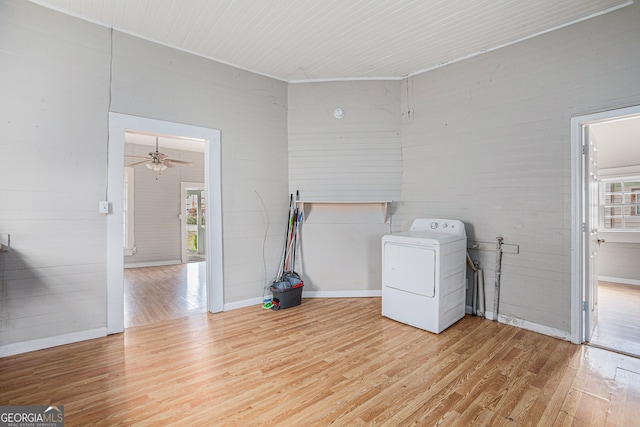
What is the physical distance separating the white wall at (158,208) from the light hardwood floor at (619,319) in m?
7.45

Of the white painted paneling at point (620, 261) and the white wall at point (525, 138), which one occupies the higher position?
the white wall at point (525, 138)

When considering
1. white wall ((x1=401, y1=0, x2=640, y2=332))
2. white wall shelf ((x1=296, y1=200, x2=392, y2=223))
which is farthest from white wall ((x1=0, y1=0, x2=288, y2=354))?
white wall ((x1=401, y1=0, x2=640, y2=332))

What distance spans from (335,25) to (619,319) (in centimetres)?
432

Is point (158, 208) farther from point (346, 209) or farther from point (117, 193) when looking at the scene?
point (346, 209)

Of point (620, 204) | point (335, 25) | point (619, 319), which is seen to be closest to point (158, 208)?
point (335, 25)

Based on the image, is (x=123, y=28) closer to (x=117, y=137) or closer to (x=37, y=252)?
(x=117, y=137)

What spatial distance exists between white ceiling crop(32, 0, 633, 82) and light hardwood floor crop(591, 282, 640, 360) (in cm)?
292

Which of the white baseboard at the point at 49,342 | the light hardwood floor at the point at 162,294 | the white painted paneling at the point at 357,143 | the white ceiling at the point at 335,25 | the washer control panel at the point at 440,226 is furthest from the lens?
the white painted paneling at the point at 357,143

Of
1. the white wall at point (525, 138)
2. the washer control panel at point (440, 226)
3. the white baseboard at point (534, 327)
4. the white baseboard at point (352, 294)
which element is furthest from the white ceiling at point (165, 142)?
the white baseboard at point (534, 327)

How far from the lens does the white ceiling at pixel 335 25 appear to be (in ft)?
8.56

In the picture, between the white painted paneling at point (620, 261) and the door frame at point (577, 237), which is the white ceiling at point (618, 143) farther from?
the door frame at point (577, 237)

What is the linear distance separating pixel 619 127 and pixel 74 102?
699cm

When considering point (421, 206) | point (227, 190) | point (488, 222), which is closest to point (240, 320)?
point (227, 190)

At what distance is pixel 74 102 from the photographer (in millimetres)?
2770
